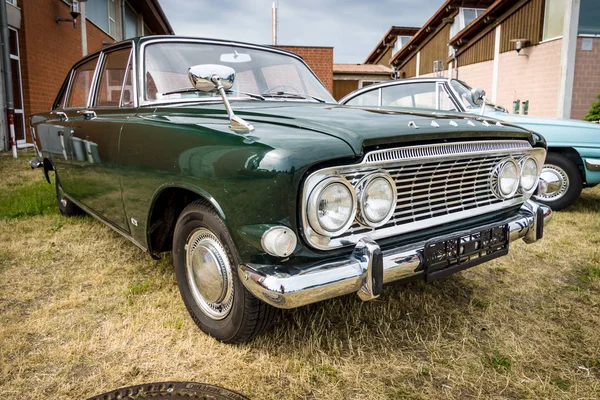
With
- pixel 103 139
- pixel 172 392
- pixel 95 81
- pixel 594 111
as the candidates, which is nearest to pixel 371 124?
pixel 172 392

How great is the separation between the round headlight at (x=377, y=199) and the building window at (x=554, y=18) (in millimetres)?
12530

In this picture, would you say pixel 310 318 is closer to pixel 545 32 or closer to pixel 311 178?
pixel 311 178

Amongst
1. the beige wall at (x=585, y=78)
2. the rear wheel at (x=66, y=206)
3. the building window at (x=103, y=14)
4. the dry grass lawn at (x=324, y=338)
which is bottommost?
the dry grass lawn at (x=324, y=338)

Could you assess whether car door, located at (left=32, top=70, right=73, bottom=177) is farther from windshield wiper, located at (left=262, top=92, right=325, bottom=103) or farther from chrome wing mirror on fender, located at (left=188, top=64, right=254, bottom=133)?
chrome wing mirror on fender, located at (left=188, top=64, right=254, bottom=133)

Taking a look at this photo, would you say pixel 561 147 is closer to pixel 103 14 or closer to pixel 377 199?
pixel 377 199

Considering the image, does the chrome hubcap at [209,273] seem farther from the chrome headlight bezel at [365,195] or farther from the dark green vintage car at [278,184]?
the chrome headlight bezel at [365,195]

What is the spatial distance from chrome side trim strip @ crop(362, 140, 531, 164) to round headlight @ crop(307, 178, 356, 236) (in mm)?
146

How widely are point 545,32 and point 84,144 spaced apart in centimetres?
1329

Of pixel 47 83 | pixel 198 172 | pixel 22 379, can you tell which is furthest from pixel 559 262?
pixel 47 83

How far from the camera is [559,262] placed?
3.39 m

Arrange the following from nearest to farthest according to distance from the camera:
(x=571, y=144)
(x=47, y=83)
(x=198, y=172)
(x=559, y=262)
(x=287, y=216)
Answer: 1. (x=287, y=216)
2. (x=198, y=172)
3. (x=559, y=262)
4. (x=571, y=144)
5. (x=47, y=83)

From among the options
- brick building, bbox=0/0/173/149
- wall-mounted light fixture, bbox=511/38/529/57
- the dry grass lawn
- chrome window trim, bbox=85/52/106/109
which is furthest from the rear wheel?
wall-mounted light fixture, bbox=511/38/529/57

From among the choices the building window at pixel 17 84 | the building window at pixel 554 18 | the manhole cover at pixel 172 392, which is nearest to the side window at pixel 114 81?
the manhole cover at pixel 172 392

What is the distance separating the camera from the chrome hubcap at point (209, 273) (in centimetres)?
206
